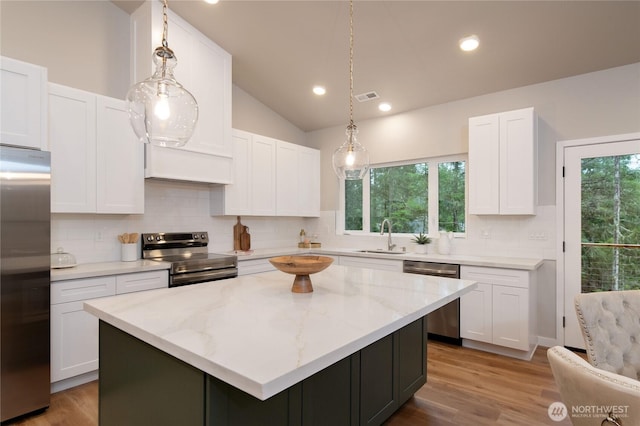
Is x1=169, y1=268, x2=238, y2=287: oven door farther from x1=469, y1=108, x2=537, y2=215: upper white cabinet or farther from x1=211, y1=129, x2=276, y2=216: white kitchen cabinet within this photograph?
x1=469, y1=108, x2=537, y2=215: upper white cabinet

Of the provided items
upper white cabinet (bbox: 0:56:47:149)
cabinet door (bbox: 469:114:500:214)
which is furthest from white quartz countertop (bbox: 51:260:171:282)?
cabinet door (bbox: 469:114:500:214)

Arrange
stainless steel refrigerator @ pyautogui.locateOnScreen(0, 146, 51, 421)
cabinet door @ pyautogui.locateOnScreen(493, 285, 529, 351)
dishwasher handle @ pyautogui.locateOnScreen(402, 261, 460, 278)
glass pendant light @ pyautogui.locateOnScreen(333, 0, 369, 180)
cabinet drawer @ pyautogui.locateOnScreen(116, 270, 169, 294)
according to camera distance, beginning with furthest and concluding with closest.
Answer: dishwasher handle @ pyautogui.locateOnScreen(402, 261, 460, 278) → cabinet door @ pyautogui.locateOnScreen(493, 285, 529, 351) → cabinet drawer @ pyautogui.locateOnScreen(116, 270, 169, 294) → glass pendant light @ pyautogui.locateOnScreen(333, 0, 369, 180) → stainless steel refrigerator @ pyautogui.locateOnScreen(0, 146, 51, 421)

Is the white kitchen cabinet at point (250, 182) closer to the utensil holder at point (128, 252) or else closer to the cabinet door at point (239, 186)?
the cabinet door at point (239, 186)

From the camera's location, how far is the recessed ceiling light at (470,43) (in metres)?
3.03

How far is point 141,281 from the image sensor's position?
→ 2980 mm

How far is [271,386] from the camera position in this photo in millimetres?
861

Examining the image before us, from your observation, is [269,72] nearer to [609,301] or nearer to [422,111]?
[422,111]

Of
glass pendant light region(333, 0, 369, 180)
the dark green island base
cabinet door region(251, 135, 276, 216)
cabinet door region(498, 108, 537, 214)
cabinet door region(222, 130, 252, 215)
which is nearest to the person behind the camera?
the dark green island base

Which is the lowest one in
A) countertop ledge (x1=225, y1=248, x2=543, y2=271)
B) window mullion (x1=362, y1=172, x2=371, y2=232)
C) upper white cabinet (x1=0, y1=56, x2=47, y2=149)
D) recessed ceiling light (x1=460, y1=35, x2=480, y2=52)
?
countertop ledge (x1=225, y1=248, x2=543, y2=271)

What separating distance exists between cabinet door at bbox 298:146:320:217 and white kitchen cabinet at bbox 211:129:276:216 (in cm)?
53

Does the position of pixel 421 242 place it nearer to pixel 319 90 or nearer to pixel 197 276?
pixel 319 90

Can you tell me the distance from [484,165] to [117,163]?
356 centimetres

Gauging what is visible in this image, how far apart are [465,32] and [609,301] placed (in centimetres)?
238

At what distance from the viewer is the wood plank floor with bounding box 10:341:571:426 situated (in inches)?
89.5
